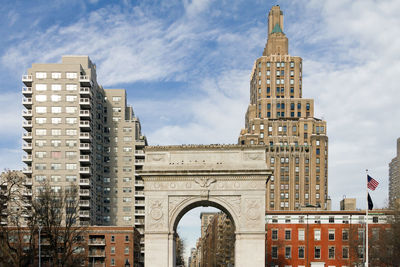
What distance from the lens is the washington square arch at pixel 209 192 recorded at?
161ft

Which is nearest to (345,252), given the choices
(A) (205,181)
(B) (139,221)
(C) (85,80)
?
(A) (205,181)

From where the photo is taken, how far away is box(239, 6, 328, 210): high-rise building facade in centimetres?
11362

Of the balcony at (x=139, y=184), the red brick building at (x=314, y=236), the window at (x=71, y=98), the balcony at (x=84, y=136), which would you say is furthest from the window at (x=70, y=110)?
the red brick building at (x=314, y=236)

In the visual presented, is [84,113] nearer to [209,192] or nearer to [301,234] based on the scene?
[301,234]

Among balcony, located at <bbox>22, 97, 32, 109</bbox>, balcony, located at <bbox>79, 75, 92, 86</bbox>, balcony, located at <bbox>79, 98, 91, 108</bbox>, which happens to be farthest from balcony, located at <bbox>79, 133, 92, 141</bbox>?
balcony, located at <bbox>22, 97, 32, 109</bbox>

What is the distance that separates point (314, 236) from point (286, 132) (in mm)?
44497

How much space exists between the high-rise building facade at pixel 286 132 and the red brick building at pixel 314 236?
109 feet

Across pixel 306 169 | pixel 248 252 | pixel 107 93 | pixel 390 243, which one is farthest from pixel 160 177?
pixel 306 169

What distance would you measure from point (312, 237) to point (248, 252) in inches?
1174

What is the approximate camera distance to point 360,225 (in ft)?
246

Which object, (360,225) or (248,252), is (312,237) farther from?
(248,252)

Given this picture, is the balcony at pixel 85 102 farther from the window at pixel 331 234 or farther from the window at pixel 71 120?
the window at pixel 331 234

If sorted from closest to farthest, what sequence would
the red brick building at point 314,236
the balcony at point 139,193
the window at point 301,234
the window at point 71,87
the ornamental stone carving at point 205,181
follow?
the ornamental stone carving at point 205,181 → the red brick building at point 314,236 → the window at point 301,234 → the window at point 71,87 → the balcony at point 139,193

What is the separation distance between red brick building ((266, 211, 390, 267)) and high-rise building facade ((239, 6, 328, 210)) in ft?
109
